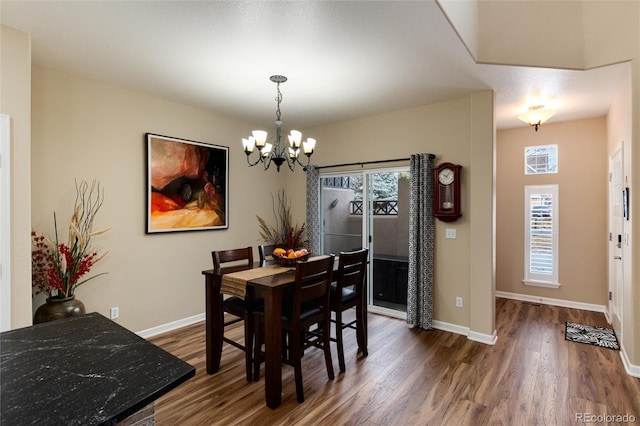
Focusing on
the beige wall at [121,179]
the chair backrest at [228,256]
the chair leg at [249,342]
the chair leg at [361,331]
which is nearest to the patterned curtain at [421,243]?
the chair leg at [361,331]

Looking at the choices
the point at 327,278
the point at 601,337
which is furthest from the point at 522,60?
the point at 601,337

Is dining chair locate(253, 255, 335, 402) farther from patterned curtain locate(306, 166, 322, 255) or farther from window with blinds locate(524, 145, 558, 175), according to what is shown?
window with blinds locate(524, 145, 558, 175)

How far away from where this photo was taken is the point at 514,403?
2.47m

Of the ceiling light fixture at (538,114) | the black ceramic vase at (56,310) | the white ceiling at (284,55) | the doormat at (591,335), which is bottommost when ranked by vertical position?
the doormat at (591,335)

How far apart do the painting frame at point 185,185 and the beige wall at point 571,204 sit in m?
4.40

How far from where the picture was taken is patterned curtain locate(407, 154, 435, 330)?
3990 mm

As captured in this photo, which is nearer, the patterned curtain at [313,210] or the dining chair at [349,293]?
the dining chair at [349,293]

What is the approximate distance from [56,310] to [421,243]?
12.2 feet

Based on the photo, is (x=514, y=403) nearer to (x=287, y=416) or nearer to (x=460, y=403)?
(x=460, y=403)

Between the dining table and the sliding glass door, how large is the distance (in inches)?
79.6

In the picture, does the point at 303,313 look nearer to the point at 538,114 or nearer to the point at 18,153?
the point at 18,153

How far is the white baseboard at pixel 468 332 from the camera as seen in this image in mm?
3582

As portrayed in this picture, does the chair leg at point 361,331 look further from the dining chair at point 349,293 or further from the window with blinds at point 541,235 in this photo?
the window with blinds at point 541,235

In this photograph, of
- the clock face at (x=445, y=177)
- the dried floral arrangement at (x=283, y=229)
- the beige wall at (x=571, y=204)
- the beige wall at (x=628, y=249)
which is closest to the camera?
the beige wall at (x=628, y=249)
